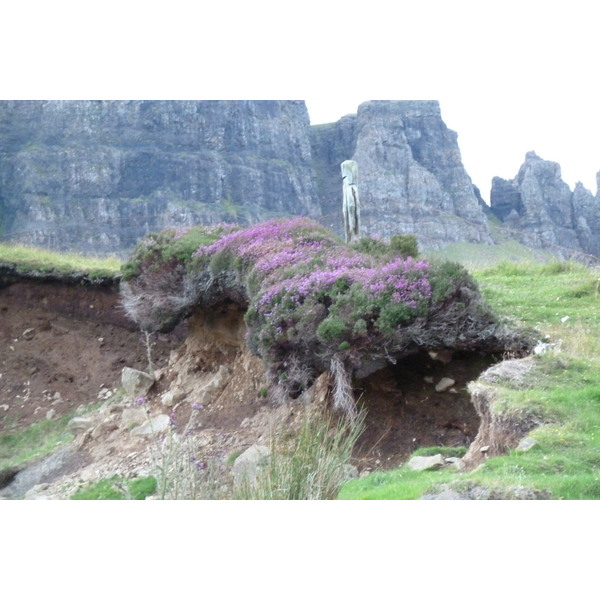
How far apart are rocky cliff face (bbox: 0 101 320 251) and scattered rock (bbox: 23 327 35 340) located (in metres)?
23.9

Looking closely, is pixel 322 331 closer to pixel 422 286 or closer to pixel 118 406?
pixel 422 286

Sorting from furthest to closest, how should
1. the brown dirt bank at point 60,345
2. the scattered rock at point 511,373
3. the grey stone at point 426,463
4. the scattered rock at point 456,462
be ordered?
1. the brown dirt bank at point 60,345
2. the scattered rock at point 511,373
3. the grey stone at point 426,463
4. the scattered rock at point 456,462

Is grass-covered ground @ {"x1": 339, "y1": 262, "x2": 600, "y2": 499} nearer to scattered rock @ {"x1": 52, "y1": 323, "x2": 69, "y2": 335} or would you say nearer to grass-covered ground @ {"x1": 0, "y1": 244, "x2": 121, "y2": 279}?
grass-covered ground @ {"x1": 0, "y1": 244, "x2": 121, "y2": 279}

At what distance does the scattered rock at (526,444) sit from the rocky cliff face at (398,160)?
45.5 meters

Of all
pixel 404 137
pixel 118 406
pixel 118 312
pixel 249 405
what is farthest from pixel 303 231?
pixel 404 137

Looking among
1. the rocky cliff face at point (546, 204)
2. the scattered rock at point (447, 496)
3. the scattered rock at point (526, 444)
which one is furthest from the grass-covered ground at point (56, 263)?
the rocky cliff face at point (546, 204)

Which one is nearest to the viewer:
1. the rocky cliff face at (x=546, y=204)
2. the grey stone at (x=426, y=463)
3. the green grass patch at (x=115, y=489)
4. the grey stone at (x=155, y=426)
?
the grey stone at (x=426, y=463)

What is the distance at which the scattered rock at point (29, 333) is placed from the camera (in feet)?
67.7

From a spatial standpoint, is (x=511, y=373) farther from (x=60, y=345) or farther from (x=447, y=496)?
(x=60, y=345)

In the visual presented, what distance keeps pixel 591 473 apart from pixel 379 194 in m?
56.5

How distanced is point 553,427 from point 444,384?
3.55 meters

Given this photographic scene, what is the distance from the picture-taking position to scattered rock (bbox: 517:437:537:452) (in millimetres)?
7122

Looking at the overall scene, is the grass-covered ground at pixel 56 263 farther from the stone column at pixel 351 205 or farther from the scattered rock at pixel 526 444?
the scattered rock at pixel 526 444

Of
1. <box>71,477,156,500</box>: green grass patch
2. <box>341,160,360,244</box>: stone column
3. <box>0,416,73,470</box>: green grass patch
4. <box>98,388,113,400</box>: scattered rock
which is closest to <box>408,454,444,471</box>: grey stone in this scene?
<box>71,477,156,500</box>: green grass patch
